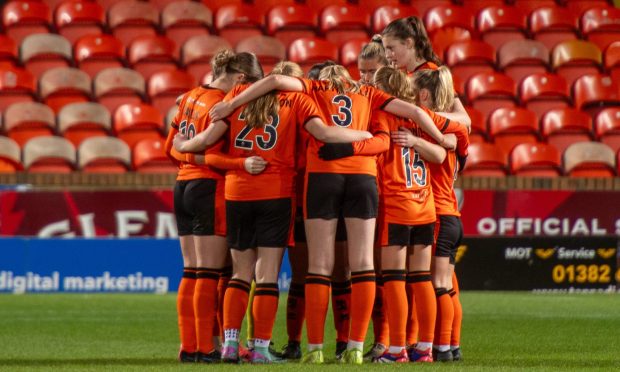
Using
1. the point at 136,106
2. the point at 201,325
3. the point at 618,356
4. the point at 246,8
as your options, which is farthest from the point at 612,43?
the point at 201,325

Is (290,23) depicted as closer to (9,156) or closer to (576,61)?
(576,61)

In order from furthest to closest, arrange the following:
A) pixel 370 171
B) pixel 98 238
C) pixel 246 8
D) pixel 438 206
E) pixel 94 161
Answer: pixel 246 8 < pixel 94 161 < pixel 98 238 < pixel 438 206 < pixel 370 171

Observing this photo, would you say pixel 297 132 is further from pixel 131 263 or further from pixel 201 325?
pixel 131 263

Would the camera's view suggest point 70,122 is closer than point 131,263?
No

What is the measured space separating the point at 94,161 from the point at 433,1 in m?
6.36

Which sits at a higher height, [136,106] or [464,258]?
[136,106]

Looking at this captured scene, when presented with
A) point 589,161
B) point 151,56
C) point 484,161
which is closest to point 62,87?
point 151,56

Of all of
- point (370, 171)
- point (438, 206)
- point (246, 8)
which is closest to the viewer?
point (370, 171)

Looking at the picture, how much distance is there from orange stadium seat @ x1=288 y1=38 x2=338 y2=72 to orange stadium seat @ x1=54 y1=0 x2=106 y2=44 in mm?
2847

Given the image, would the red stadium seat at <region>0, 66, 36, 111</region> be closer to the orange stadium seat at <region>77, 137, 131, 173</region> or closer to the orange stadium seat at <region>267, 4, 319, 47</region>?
the orange stadium seat at <region>77, 137, 131, 173</region>

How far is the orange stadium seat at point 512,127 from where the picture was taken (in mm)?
16031

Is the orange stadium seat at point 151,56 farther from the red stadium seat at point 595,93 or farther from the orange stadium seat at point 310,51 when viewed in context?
the red stadium seat at point 595,93

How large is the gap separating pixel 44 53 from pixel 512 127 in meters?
6.48

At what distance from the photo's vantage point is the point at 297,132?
6.69 m
